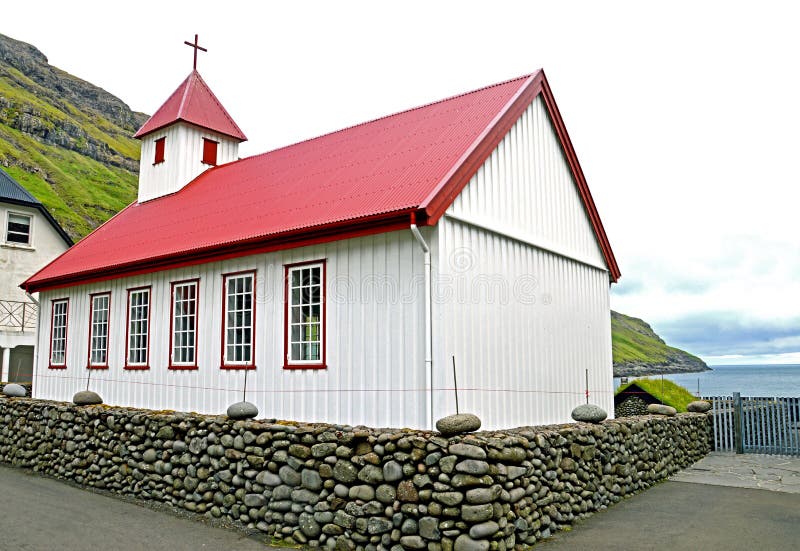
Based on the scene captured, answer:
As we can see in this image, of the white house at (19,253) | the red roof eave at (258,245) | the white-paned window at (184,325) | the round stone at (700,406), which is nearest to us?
the red roof eave at (258,245)

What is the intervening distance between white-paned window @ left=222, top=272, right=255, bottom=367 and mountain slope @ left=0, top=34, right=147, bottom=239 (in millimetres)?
55203

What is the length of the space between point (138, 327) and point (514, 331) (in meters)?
8.74

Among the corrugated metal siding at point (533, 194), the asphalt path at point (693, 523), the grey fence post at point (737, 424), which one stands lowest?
the asphalt path at point (693, 523)

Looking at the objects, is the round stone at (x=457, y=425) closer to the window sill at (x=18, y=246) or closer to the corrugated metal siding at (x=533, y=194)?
the corrugated metal siding at (x=533, y=194)

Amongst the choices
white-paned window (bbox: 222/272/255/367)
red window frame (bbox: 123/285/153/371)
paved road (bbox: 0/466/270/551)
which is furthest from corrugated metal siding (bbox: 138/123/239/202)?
paved road (bbox: 0/466/270/551)

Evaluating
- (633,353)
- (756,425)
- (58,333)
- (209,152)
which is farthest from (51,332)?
(633,353)

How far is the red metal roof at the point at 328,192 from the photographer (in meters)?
11.7

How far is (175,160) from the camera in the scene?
21.7 m

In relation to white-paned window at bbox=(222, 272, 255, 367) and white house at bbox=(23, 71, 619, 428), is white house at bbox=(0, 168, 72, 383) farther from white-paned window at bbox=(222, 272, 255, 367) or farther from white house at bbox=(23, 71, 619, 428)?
white-paned window at bbox=(222, 272, 255, 367)

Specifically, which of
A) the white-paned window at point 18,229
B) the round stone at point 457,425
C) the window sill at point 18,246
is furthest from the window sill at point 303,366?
the white-paned window at point 18,229

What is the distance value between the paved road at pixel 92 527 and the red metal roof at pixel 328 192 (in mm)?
4838

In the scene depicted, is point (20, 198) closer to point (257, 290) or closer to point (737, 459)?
point (257, 290)

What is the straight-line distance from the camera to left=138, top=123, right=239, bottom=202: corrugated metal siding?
21.6 m

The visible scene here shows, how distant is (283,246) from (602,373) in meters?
8.02
